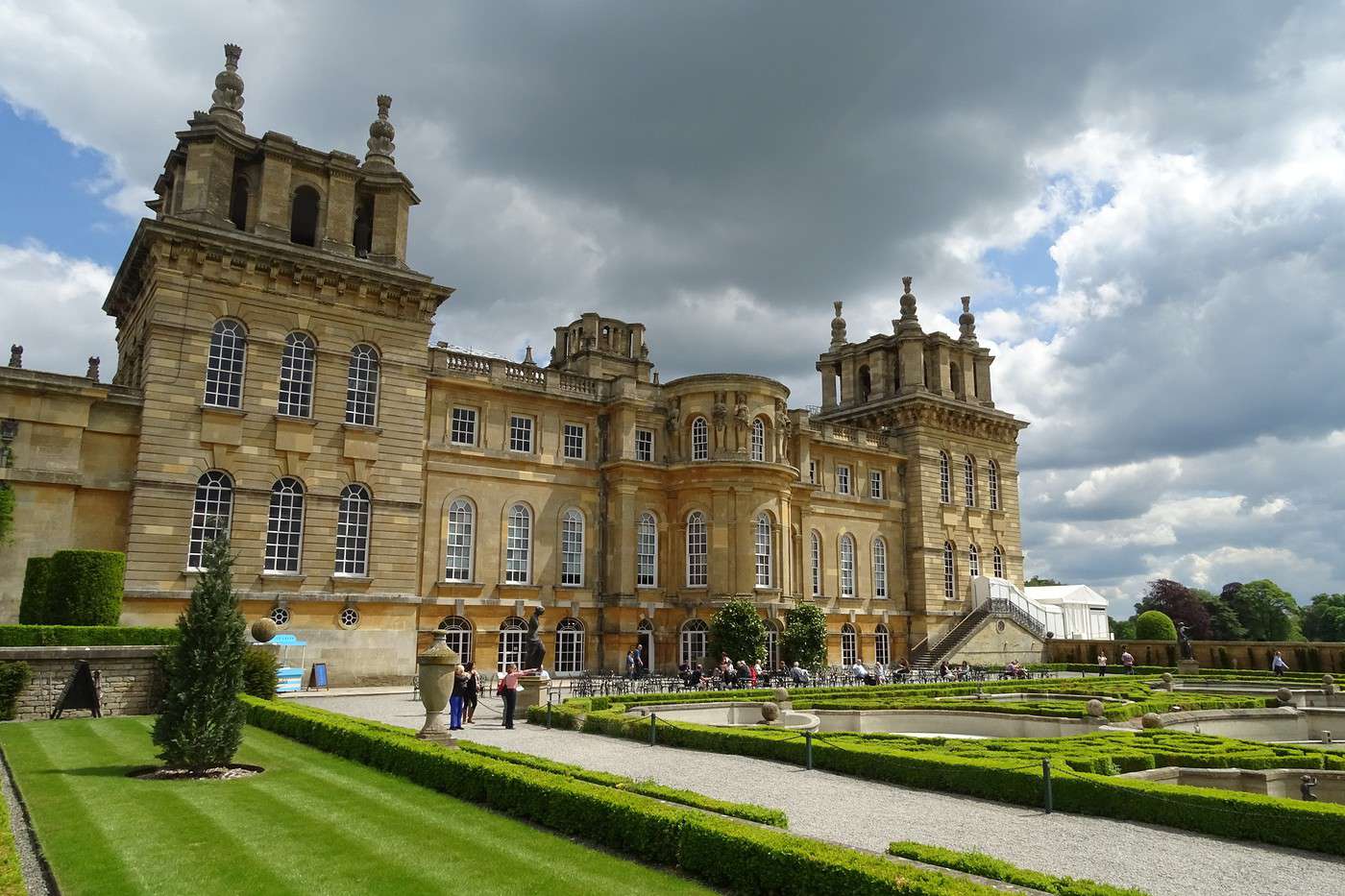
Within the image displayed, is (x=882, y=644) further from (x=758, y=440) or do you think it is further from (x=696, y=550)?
(x=758, y=440)

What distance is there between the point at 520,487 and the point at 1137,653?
116 ft

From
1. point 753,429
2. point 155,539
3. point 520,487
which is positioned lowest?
point 155,539

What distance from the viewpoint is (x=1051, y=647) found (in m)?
49.2

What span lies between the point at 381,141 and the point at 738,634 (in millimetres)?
23156

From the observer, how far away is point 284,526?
28.9 meters

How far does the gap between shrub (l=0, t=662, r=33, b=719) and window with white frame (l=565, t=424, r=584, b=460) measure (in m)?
20.7

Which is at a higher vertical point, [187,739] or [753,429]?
[753,429]

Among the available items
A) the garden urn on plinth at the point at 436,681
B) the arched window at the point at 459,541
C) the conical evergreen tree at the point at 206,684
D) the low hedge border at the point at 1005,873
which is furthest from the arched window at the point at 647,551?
the low hedge border at the point at 1005,873

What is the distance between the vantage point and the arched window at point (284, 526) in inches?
1125

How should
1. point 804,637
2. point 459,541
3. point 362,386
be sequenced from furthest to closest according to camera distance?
point 804,637, point 459,541, point 362,386

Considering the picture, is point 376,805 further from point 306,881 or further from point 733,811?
point 733,811

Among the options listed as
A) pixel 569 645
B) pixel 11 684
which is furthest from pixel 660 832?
pixel 569 645

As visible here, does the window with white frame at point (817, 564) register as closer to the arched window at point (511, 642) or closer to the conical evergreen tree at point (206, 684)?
the arched window at point (511, 642)

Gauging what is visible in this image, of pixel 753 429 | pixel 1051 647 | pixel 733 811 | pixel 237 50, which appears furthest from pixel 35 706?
pixel 1051 647
